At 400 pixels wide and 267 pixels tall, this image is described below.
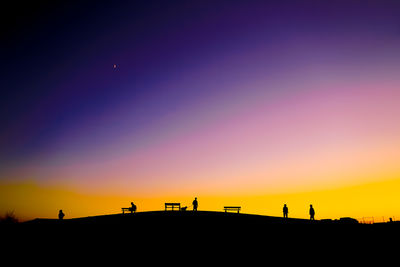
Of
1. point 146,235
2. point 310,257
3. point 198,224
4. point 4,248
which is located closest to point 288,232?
point 310,257

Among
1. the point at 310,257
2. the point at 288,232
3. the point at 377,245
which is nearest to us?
the point at 310,257

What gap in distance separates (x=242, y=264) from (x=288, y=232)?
818 cm

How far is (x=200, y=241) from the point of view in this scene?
70.9 ft

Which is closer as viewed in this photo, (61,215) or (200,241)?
(200,241)

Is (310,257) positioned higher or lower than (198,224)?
lower

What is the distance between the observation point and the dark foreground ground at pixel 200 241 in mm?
18953

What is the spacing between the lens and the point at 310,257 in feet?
62.6

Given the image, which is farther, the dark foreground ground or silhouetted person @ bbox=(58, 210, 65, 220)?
silhouetted person @ bbox=(58, 210, 65, 220)

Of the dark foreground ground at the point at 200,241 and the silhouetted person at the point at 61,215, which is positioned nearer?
the dark foreground ground at the point at 200,241

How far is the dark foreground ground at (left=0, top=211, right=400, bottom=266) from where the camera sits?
1895cm

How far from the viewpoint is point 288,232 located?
24.4 meters

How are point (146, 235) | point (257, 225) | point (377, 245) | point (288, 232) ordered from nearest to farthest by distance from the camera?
point (377, 245) → point (146, 235) → point (288, 232) → point (257, 225)

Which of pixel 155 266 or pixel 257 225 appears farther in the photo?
pixel 257 225

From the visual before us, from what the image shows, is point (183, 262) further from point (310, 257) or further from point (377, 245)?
point (377, 245)
